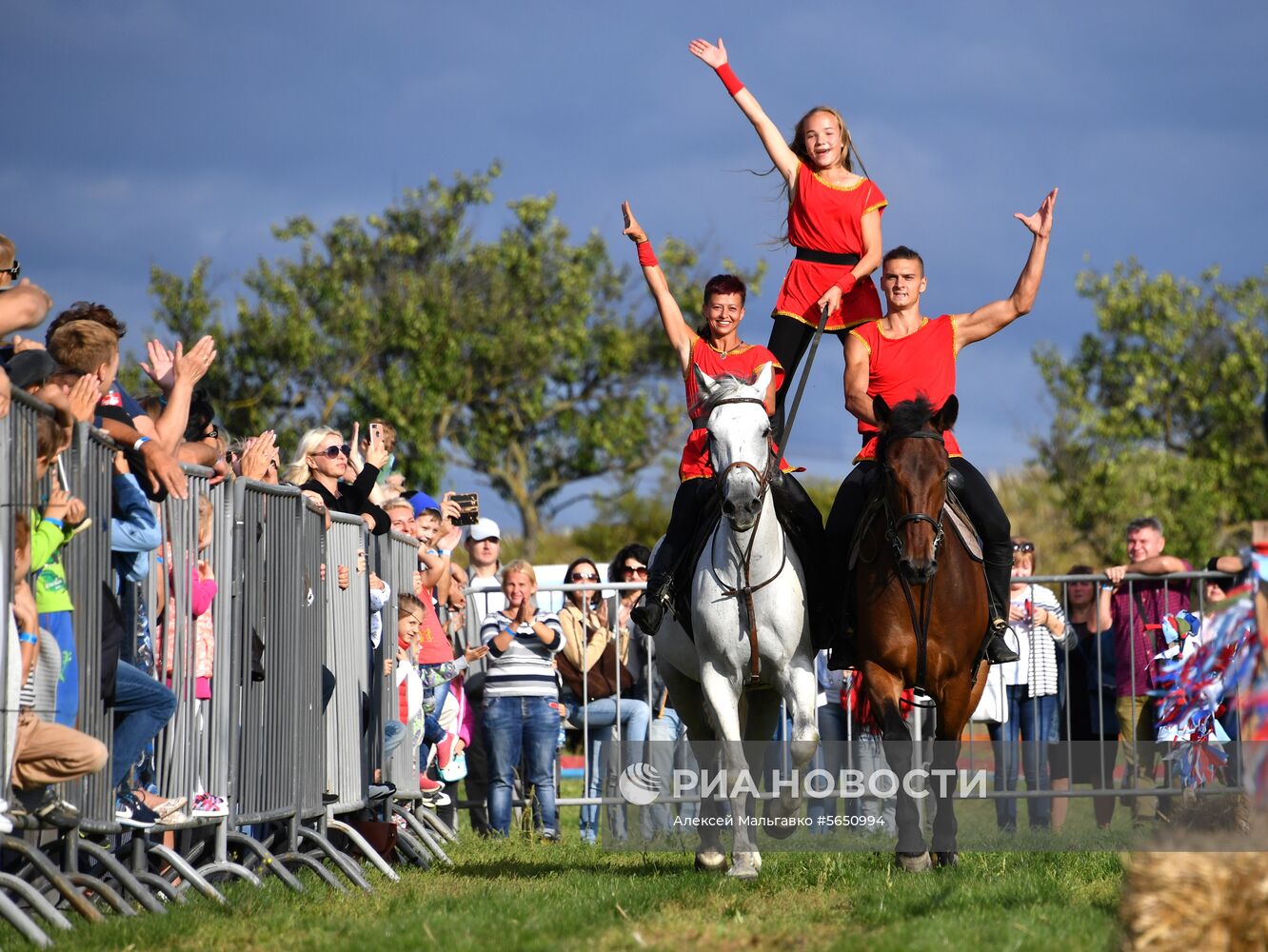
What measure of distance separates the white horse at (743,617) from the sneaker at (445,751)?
167 inches

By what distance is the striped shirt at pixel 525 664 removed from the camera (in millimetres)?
13305

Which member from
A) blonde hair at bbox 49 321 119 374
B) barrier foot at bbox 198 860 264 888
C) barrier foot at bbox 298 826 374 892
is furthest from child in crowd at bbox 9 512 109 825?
barrier foot at bbox 298 826 374 892

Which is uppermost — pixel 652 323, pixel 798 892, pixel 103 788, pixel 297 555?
pixel 652 323

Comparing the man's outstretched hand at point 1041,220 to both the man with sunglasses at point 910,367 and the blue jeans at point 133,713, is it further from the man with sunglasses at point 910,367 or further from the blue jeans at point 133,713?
the blue jeans at point 133,713

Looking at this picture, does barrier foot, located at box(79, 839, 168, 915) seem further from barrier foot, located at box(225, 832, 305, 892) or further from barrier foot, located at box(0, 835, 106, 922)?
barrier foot, located at box(225, 832, 305, 892)

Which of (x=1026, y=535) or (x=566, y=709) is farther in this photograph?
(x=1026, y=535)

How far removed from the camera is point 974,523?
9664mm

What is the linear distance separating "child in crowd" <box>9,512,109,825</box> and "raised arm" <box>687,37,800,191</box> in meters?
5.68

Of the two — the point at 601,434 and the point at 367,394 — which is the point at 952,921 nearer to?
the point at 367,394

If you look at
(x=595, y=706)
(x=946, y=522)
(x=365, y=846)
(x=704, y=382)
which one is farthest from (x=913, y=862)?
Answer: (x=595, y=706)

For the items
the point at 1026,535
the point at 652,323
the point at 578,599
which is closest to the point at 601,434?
the point at 652,323

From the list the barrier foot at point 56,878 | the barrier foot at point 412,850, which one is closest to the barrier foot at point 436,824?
the barrier foot at point 412,850

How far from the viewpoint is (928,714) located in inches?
526

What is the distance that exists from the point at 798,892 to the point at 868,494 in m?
2.56
